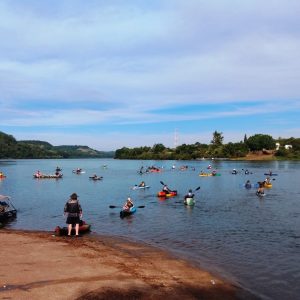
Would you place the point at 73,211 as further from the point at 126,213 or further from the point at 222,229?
the point at 126,213

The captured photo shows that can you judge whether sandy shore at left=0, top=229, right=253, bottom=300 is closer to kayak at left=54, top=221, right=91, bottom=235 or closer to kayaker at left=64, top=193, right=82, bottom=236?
kayaker at left=64, top=193, right=82, bottom=236

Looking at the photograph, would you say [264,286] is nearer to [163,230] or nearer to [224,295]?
[224,295]

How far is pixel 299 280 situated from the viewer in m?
20.2

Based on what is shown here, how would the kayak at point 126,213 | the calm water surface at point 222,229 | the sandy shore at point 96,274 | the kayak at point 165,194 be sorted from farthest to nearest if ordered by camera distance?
the kayak at point 165,194 → the kayak at point 126,213 → the calm water surface at point 222,229 → the sandy shore at point 96,274

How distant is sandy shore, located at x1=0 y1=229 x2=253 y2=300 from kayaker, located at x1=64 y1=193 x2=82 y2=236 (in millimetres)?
2602

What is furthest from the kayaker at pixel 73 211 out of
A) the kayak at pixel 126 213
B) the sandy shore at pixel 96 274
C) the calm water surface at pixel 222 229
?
the kayak at pixel 126 213

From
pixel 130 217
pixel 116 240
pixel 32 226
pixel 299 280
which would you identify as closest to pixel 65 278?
pixel 299 280

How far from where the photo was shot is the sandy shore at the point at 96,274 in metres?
15.6

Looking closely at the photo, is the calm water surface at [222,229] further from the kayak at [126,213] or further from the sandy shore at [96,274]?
the sandy shore at [96,274]

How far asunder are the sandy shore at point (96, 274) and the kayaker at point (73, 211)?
2.60m

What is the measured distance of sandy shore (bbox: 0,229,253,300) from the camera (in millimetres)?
15625

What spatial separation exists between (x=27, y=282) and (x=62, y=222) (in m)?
23.2

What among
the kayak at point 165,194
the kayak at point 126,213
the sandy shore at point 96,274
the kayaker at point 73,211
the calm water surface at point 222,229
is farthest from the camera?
the kayak at point 165,194

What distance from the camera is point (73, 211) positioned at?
28.1 m
